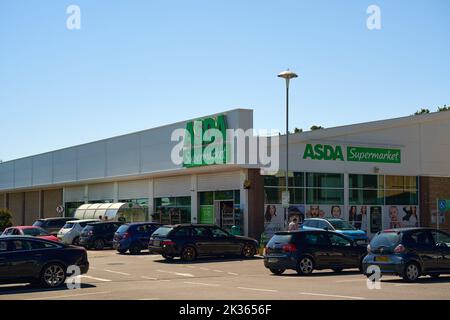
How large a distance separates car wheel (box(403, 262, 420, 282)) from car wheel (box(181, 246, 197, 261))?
1058 centimetres

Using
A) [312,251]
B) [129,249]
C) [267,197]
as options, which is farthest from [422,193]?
[312,251]

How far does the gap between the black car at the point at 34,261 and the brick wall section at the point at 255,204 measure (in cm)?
1708

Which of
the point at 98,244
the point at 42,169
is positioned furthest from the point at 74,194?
the point at 98,244

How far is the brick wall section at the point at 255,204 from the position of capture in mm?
33812

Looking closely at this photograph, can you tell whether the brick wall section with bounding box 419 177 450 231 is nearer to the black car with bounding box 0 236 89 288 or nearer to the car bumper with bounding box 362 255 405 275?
the car bumper with bounding box 362 255 405 275

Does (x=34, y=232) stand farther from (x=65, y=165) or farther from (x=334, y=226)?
(x=65, y=165)

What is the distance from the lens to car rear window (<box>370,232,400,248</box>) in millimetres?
17875

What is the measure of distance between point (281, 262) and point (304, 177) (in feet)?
53.2

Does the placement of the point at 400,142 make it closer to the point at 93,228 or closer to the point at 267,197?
the point at 267,197

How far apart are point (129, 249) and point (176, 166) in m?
7.40

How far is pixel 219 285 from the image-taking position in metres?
17.3

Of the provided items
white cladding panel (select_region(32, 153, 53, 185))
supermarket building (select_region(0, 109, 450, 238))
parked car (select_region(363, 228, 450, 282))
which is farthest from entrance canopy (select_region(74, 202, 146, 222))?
parked car (select_region(363, 228, 450, 282))

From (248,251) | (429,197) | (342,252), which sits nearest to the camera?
(342,252)

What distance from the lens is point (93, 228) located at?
110 ft
